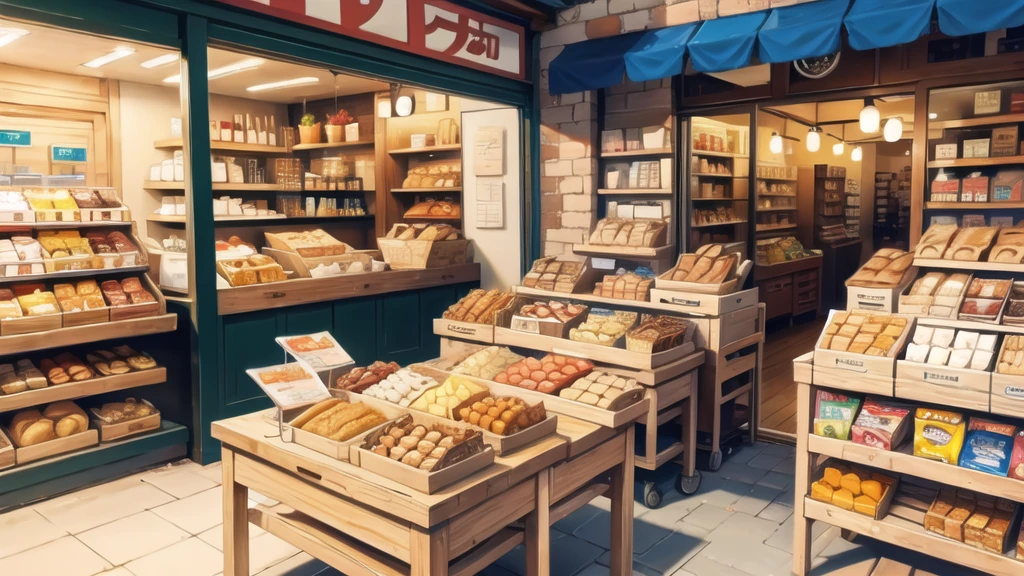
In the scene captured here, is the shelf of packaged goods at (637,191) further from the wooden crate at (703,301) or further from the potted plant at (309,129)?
the potted plant at (309,129)

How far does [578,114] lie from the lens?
6414 mm

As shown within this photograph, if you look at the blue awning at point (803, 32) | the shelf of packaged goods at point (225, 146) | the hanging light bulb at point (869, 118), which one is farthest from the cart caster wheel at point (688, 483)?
the shelf of packaged goods at point (225, 146)

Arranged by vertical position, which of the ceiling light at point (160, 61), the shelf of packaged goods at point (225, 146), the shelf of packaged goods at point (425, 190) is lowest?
the shelf of packaged goods at point (425, 190)

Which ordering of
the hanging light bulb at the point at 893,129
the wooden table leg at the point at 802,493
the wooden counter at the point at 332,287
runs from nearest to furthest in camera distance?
the wooden table leg at the point at 802,493, the wooden counter at the point at 332,287, the hanging light bulb at the point at 893,129

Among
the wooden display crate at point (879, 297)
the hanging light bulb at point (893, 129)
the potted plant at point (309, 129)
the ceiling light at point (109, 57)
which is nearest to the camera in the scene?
the wooden display crate at point (879, 297)

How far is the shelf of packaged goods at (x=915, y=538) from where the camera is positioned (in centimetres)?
290

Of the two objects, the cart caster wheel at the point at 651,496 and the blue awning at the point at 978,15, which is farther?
the cart caster wheel at the point at 651,496

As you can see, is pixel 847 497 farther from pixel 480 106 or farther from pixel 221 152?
pixel 221 152

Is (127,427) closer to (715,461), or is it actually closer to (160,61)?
(715,461)

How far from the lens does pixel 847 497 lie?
328 cm

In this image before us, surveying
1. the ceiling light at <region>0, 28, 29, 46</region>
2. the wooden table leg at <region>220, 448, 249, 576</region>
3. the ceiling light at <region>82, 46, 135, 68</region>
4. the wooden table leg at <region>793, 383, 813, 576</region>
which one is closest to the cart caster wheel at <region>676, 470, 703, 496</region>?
the wooden table leg at <region>793, 383, 813, 576</region>

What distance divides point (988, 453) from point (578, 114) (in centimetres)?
434

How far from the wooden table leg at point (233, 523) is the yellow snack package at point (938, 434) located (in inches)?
116

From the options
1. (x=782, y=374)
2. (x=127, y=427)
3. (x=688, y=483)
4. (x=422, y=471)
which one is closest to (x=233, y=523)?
(x=422, y=471)
